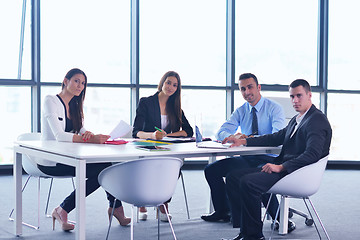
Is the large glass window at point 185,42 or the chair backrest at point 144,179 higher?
the large glass window at point 185,42

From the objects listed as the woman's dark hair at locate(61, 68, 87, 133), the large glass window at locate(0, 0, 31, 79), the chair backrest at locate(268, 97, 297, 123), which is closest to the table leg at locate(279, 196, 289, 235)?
the chair backrest at locate(268, 97, 297, 123)

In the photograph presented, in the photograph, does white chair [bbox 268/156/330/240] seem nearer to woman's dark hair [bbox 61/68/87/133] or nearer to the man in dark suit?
the man in dark suit

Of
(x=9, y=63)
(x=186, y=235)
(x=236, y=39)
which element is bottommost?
(x=186, y=235)

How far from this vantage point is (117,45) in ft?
22.0

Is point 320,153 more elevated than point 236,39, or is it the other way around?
point 236,39

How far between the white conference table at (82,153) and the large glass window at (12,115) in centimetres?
299

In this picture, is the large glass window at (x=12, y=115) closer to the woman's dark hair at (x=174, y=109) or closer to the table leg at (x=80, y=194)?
the woman's dark hair at (x=174, y=109)

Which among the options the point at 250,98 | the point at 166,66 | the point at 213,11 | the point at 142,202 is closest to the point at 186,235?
the point at 142,202

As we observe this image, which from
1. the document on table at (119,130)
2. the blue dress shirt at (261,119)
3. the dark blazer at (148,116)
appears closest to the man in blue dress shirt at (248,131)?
the blue dress shirt at (261,119)

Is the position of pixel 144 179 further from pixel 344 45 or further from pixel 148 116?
pixel 344 45

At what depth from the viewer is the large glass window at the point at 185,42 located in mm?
6840

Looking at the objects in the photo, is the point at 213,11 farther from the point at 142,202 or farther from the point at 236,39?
the point at 142,202

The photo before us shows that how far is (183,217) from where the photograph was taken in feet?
13.9

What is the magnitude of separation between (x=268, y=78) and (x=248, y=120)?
3.21 meters
